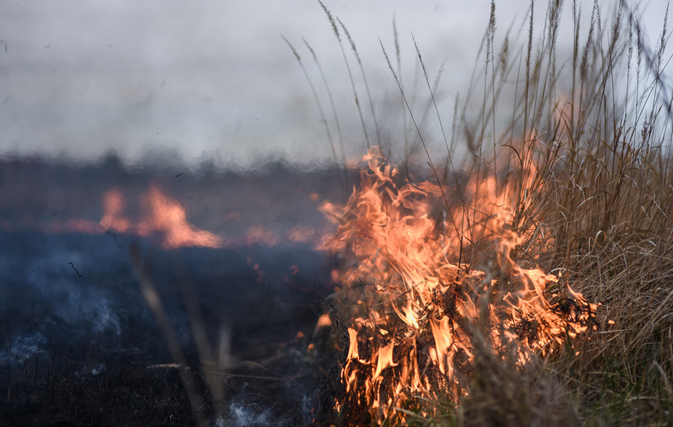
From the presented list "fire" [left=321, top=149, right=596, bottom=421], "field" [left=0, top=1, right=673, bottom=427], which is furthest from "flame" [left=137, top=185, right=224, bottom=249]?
"fire" [left=321, top=149, right=596, bottom=421]

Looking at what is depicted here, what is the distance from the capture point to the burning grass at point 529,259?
1.04 m

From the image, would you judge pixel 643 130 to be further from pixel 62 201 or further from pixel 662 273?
pixel 62 201

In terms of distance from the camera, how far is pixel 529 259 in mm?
1320

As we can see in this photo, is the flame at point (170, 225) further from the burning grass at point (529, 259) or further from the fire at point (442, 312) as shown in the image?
the fire at point (442, 312)

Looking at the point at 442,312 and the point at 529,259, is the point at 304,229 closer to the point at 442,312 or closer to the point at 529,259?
the point at 442,312

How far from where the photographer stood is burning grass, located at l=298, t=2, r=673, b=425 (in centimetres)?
104

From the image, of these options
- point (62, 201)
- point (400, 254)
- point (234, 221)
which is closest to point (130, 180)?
point (62, 201)

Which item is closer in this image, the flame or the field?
the field

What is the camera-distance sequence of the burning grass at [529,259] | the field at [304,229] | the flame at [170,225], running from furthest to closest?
the flame at [170,225]
the field at [304,229]
the burning grass at [529,259]

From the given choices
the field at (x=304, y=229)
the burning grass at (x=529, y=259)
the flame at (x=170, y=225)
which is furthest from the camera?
the flame at (x=170, y=225)

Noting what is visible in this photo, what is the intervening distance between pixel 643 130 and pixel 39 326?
241 cm

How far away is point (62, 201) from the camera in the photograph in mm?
1672

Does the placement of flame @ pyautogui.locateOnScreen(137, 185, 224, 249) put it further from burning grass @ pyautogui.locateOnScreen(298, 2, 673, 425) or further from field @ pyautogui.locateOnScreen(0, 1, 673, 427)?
burning grass @ pyautogui.locateOnScreen(298, 2, 673, 425)

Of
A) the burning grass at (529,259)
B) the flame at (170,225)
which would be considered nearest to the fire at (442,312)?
the burning grass at (529,259)
